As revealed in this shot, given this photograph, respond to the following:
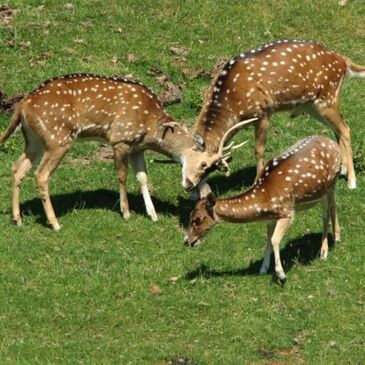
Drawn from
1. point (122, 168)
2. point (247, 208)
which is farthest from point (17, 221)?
point (247, 208)

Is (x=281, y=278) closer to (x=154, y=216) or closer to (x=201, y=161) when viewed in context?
(x=201, y=161)

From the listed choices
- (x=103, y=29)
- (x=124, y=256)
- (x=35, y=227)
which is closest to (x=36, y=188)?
(x=35, y=227)

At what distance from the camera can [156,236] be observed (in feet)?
46.5

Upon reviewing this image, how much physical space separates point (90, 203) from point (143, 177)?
2.60 ft

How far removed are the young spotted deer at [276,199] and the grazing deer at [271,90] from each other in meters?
1.93

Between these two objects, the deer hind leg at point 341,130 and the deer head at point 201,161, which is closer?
the deer head at point 201,161

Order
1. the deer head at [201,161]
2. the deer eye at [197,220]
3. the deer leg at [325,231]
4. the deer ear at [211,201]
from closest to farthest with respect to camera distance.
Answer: the deer ear at [211,201] → the deer eye at [197,220] → the deer leg at [325,231] → the deer head at [201,161]

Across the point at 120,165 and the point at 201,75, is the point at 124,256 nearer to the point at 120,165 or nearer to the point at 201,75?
the point at 120,165

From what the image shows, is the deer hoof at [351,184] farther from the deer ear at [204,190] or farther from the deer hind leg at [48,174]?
the deer hind leg at [48,174]

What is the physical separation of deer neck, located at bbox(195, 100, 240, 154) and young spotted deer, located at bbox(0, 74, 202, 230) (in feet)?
0.73

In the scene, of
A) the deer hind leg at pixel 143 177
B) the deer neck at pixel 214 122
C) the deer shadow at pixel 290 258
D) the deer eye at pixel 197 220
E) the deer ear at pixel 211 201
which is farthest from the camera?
the deer neck at pixel 214 122

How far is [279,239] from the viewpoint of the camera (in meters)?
12.8

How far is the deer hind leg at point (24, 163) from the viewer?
14.3 m

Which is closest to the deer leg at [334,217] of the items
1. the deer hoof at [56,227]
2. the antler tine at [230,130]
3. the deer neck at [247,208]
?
the deer neck at [247,208]
